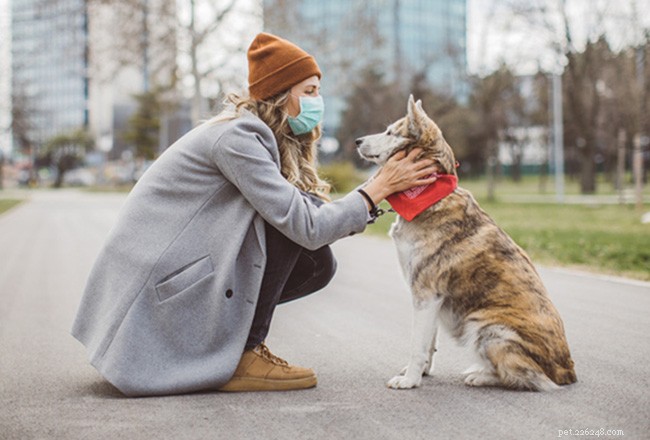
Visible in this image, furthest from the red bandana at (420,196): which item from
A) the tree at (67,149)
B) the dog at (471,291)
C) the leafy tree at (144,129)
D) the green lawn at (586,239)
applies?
the tree at (67,149)

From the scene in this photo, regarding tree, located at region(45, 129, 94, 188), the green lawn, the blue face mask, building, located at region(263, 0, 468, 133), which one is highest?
building, located at region(263, 0, 468, 133)

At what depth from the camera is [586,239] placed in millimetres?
12789

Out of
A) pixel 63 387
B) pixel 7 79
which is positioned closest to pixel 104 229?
pixel 63 387

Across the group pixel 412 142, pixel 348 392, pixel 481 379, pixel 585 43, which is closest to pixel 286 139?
pixel 412 142

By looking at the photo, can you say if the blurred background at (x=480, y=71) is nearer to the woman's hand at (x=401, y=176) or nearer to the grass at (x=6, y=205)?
the grass at (x=6, y=205)

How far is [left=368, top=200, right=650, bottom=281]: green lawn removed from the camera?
10.1 metres

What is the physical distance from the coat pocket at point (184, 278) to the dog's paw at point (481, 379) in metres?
1.51

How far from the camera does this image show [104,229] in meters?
18.1

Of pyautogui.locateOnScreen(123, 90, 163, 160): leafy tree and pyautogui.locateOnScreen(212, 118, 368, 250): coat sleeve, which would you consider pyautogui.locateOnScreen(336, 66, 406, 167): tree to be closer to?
pyautogui.locateOnScreen(123, 90, 163, 160): leafy tree

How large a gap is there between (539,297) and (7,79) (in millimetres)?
42088

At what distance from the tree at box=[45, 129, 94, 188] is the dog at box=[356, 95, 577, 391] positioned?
90.2m

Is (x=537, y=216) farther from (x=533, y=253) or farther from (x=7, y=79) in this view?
(x=7, y=79)

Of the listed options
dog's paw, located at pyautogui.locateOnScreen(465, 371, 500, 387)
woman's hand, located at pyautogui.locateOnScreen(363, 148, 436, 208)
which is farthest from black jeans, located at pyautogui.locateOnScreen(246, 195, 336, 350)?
dog's paw, located at pyautogui.locateOnScreen(465, 371, 500, 387)

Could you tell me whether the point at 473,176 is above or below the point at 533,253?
below
